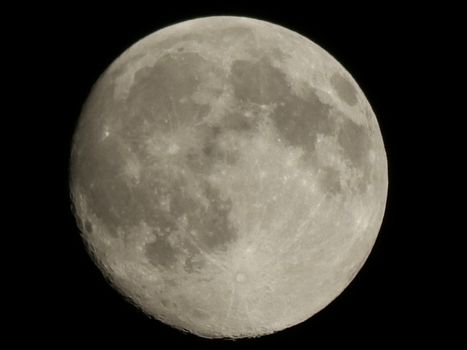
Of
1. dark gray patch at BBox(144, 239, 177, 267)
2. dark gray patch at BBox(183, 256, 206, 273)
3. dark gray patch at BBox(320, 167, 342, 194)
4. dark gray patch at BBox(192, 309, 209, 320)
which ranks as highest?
dark gray patch at BBox(320, 167, 342, 194)

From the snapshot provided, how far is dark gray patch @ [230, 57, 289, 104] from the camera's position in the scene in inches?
209

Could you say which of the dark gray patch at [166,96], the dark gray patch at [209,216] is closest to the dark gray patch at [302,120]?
the dark gray patch at [166,96]

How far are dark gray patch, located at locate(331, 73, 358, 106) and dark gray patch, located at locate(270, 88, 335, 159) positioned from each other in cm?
32

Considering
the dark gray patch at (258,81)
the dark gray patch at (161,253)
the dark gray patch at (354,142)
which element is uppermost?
the dark gray patch at (258,81)

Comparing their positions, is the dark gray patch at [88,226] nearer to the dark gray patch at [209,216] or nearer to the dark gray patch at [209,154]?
the dark gray patch at [209,216]

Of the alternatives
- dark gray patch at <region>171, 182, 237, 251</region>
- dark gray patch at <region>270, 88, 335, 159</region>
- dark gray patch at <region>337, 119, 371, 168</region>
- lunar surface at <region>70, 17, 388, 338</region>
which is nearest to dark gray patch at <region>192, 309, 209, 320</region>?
lunar surface at <region>70, 17, 388, 338</region>

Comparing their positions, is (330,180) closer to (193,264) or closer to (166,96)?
(193,264)

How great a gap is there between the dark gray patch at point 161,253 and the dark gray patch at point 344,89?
208cm

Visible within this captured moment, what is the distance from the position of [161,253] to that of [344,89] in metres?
2.27

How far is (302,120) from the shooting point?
5387mm

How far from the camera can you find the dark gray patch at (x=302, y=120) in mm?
5305

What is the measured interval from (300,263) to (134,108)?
→ 1.99 meters

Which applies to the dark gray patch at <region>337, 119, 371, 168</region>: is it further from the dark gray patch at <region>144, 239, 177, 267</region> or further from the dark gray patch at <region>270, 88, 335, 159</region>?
the dark gray patch at <region>144, 239, 177, 267</region>

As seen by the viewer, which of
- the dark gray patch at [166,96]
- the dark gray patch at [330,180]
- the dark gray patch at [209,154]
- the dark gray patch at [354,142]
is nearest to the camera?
the dark gray patch at [209,154]
